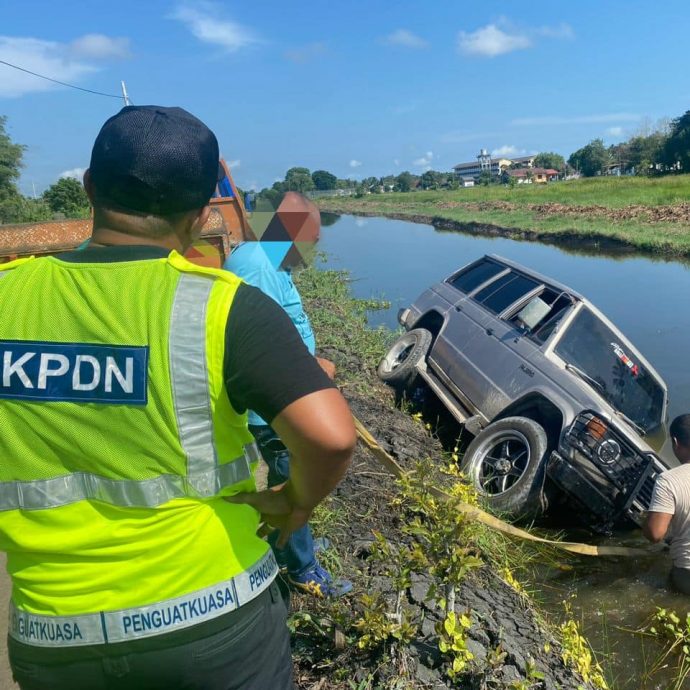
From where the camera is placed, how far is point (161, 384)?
127 cm

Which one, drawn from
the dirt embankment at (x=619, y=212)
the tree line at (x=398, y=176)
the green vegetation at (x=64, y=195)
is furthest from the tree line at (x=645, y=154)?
Result: the green vegetation at (x=64, y=195)

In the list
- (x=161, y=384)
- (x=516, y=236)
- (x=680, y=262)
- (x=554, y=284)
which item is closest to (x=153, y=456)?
(x=161, y=384)

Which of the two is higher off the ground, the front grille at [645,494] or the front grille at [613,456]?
the front grille at [613,456]

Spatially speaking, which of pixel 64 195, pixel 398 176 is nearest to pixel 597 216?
pixel 64 195

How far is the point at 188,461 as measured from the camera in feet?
4.33

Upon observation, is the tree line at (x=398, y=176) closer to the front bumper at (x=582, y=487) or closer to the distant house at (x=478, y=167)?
the front bumper at (x=582, y=487)

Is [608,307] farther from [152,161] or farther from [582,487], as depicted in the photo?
[152,161]

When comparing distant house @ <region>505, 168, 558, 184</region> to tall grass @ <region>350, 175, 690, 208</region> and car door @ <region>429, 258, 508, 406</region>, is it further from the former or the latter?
car door @ <region>429, 258, 508, 406</region>

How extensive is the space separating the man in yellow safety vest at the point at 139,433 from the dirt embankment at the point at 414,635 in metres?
1.63

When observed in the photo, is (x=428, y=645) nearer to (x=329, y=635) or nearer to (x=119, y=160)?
(x=329, y=635)

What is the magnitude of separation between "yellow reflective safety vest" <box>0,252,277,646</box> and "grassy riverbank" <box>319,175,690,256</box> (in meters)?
22.2

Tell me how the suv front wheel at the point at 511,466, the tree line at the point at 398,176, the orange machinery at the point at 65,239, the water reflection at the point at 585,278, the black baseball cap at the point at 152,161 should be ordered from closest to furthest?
1. the black baseball cap at the point at 152,161
2. the suv front wheel at the point at 511,466
3. the orange machinery at the point at 65,239
4. the water reflection at the point at 585,278
5. the tree line at the point at 398,176

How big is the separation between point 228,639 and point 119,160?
102 centimetres

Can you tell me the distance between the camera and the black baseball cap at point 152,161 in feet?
4.48
